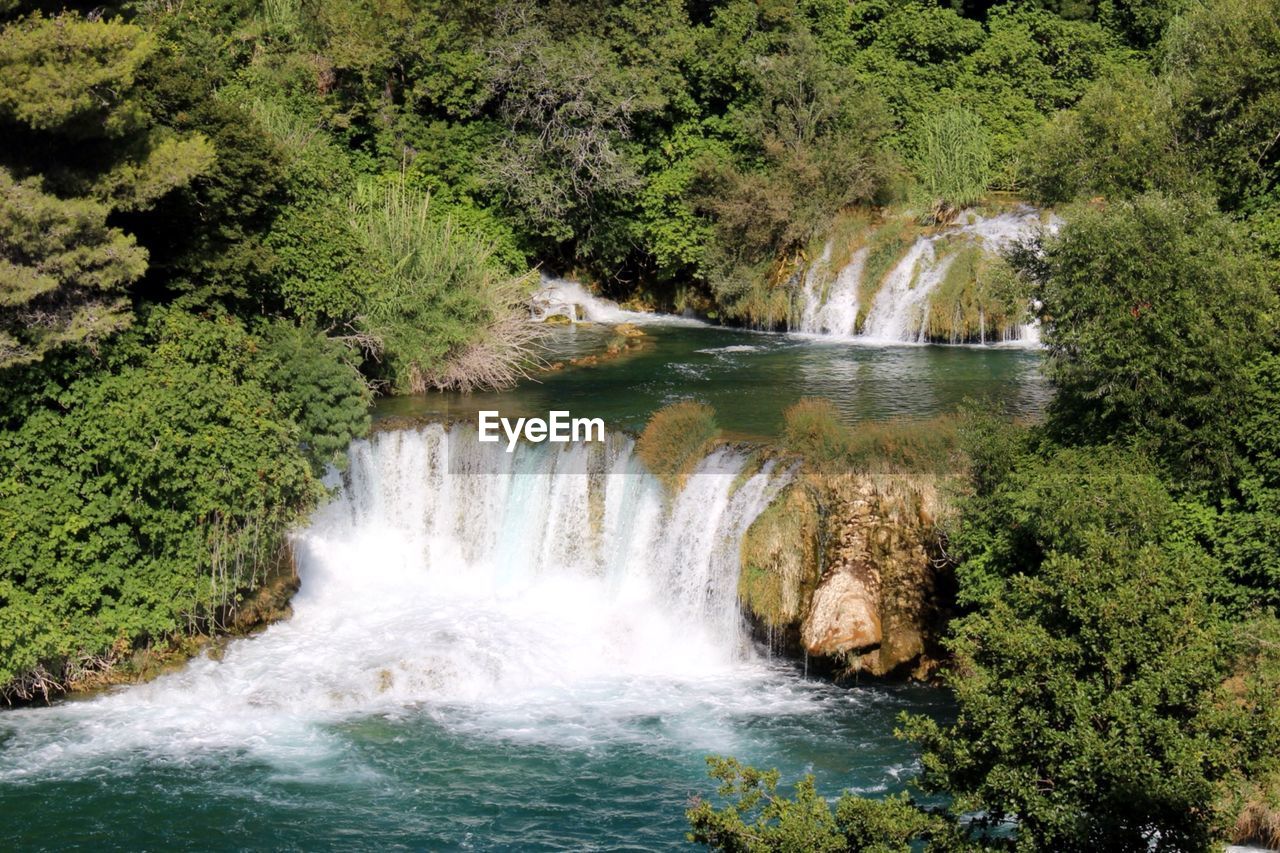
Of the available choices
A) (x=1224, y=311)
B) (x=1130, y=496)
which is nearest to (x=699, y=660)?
(x=1130, y=496)

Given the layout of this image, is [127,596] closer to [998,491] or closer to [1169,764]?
[998,491]

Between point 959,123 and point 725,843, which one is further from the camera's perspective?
point 959,123

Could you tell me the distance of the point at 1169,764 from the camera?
405 inches

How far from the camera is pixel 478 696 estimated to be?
18.2 metres

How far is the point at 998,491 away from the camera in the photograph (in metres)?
17.0

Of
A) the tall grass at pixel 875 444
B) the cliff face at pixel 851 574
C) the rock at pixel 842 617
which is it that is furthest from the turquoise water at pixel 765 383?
the rock at pixel 842 617

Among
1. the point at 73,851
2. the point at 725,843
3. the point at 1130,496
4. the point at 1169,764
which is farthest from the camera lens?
the point at 1130,496

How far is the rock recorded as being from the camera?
1819cm

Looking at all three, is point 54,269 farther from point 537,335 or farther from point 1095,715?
point 1095,715

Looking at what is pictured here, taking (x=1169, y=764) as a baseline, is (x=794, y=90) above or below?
above

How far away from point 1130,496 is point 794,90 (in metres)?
18.8

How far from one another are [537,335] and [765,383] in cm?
527

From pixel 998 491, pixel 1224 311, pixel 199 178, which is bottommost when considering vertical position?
pixel 998 491

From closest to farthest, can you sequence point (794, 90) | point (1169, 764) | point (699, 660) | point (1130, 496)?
point (1169, 764)
point (1130, 496)
point (699, 660)
point (794, 90)
